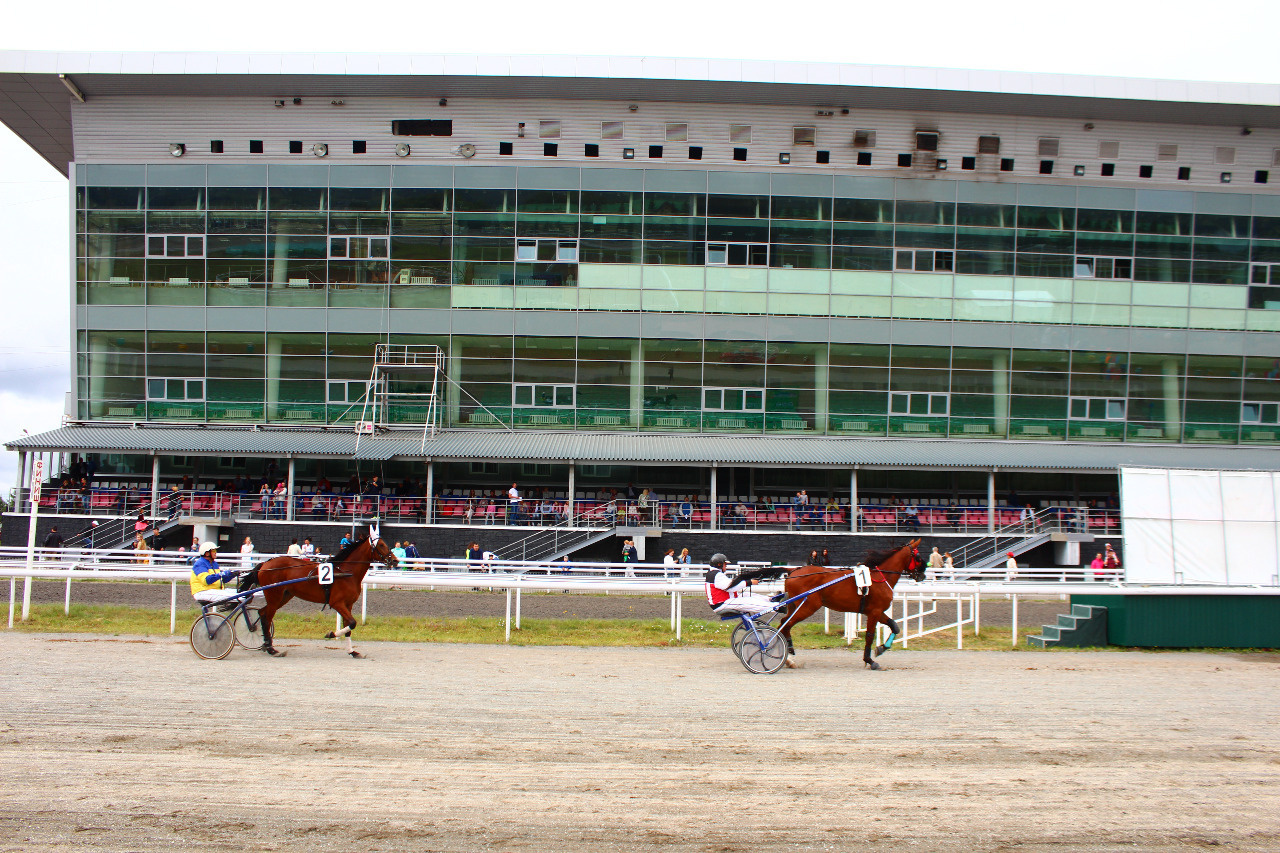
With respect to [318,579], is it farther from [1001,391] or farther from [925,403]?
[1001,391]

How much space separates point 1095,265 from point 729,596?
2790 cm

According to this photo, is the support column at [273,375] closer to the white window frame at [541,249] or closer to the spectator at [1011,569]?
the white window frame at [541,249]

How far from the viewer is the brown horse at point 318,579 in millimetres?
12688

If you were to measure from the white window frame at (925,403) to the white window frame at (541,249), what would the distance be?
43.8 feet

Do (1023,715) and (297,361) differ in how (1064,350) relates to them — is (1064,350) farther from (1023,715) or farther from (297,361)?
(297,361)

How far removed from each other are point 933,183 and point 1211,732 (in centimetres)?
2729

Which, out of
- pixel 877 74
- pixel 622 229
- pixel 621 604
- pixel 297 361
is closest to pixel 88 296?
pixel 297 361

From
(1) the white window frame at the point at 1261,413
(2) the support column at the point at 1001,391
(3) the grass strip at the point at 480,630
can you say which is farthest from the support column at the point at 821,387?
(1) the white window frame at the point at 1261,413

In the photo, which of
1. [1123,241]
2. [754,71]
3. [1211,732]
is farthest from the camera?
[1123,241]

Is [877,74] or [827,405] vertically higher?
[877,74]

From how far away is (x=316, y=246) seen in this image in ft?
108

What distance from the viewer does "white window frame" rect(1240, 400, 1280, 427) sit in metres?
34.0

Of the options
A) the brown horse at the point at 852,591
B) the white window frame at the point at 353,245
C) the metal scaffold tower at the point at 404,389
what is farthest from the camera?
the white window frame at the point at 353,245

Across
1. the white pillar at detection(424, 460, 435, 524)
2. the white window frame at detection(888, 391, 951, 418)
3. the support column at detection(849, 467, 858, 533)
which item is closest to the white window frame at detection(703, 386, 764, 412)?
the support column at detection(849, 467, 858, 533)
